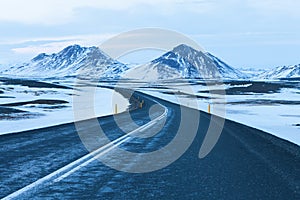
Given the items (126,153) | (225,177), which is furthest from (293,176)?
(126,153)

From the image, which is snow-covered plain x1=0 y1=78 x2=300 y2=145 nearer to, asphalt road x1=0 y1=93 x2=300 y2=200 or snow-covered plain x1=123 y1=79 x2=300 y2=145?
snow-covered plain x1=123 y1=79 x2=300 y2=145

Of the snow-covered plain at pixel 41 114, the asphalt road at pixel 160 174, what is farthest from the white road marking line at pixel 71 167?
the snow-covered plain at pixel 41 114

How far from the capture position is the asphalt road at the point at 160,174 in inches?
274

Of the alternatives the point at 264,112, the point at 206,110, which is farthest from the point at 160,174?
the point at 206,110

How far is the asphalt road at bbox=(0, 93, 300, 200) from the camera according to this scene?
22.8ft

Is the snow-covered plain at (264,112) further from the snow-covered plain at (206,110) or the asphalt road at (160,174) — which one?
the asphalt road at (160,174)

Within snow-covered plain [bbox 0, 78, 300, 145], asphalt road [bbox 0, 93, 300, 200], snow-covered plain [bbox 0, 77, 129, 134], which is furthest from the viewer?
snow-covered plain [bbox 0, 78, 300, 145]

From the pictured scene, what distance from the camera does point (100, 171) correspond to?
8883 mm

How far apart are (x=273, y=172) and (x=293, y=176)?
0.50 m

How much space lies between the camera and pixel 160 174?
343 inches

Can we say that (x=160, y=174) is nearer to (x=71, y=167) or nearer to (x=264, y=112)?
(x=71, y=167)

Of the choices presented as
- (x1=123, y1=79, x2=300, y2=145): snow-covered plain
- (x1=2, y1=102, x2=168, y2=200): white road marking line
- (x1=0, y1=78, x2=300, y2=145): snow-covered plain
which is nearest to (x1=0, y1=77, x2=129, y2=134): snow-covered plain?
(x1=0, y1=78, x2=300, y2=145): snow-covered plain

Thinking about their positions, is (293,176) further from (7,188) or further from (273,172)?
(7,188)

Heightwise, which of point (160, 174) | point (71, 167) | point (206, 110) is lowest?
point (206, 110)
